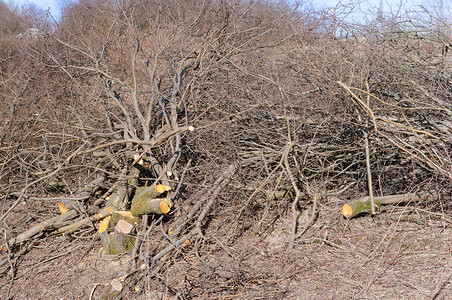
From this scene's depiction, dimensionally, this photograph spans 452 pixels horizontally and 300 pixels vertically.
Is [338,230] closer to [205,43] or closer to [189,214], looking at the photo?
[189,214]

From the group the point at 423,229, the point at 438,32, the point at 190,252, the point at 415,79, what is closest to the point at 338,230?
the point at 423,229

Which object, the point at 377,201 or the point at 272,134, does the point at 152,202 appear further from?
the point at 377,201

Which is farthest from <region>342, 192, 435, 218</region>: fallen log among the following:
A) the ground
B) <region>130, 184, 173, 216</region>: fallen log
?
<region>130, 184, 173, 216</region>: fallen log

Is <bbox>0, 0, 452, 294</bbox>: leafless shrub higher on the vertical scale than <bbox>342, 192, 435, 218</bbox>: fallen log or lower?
higher

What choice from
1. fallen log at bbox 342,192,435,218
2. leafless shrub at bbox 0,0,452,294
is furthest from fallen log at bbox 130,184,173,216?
fallen log at bbox 342,192,435,218

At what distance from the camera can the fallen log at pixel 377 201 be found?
389 centimetres

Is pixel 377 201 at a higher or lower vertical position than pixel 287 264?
higher

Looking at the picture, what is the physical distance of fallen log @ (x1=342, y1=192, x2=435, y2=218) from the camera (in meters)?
3.89

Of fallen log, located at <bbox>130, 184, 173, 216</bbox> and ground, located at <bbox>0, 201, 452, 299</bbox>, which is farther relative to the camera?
fallen log, located at <bbox>130, 184, 173, 216</bbox>

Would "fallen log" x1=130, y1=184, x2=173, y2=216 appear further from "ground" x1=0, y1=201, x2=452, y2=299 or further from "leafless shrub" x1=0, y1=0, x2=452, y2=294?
"ground" x1=0, y1=201, x2=452, y2=299

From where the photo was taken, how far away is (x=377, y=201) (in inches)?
155

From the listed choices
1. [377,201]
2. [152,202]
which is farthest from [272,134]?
[152,202]

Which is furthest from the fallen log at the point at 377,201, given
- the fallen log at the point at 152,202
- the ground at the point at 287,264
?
the fallen log at the point at 152,202

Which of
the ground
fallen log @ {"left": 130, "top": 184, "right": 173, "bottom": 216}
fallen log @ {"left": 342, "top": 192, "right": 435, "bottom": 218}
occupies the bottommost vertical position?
the ground
